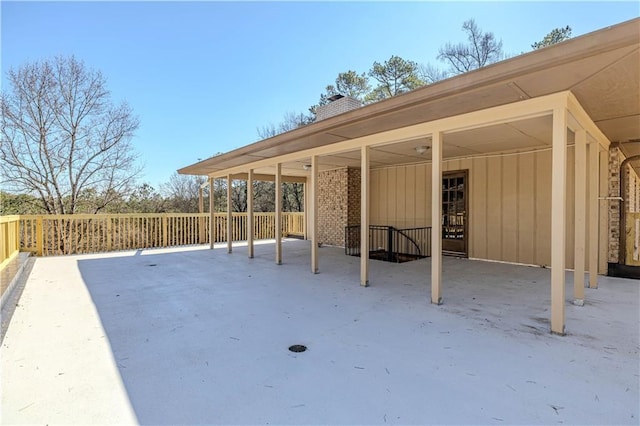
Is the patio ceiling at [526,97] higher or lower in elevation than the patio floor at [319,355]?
higher

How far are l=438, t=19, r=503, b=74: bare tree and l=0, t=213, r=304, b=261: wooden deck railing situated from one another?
11970mm

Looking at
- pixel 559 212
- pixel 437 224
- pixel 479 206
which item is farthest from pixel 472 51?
pixel 559 212

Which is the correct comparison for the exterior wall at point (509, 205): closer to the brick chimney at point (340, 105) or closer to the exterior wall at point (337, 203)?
the exterior wall at point (337, 203)

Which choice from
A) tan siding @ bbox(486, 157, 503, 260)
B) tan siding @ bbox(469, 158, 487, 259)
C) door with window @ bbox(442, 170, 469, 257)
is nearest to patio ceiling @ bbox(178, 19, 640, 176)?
A: tan siding @ bbox(486, 157, 503, 260)

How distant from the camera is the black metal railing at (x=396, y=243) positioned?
859cm

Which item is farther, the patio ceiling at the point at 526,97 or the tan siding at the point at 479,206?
the tan siding at the point at 479,206

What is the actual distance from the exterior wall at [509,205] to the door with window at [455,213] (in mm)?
148

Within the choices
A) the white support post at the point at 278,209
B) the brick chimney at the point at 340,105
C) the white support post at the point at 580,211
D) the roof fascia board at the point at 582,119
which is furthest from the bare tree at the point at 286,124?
the white support post at the point at 580,211

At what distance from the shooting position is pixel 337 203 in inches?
397

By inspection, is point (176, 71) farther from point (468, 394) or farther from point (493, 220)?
point (468, 394)

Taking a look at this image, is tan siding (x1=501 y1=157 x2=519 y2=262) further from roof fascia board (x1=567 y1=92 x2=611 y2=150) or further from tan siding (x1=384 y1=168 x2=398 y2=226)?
tan siding (x1=384 y1=168 x2=398 y2=226)

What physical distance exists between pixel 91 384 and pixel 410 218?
7.88 meters

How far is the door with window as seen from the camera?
7.79 m

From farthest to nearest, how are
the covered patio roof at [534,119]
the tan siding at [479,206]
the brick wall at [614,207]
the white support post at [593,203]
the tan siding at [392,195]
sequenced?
the tan siding at [392,195] → the tan siding at [479,206] → the brick wall at [614,207] → the white support post at [593,203] → the covered patio roof at [534,119]
